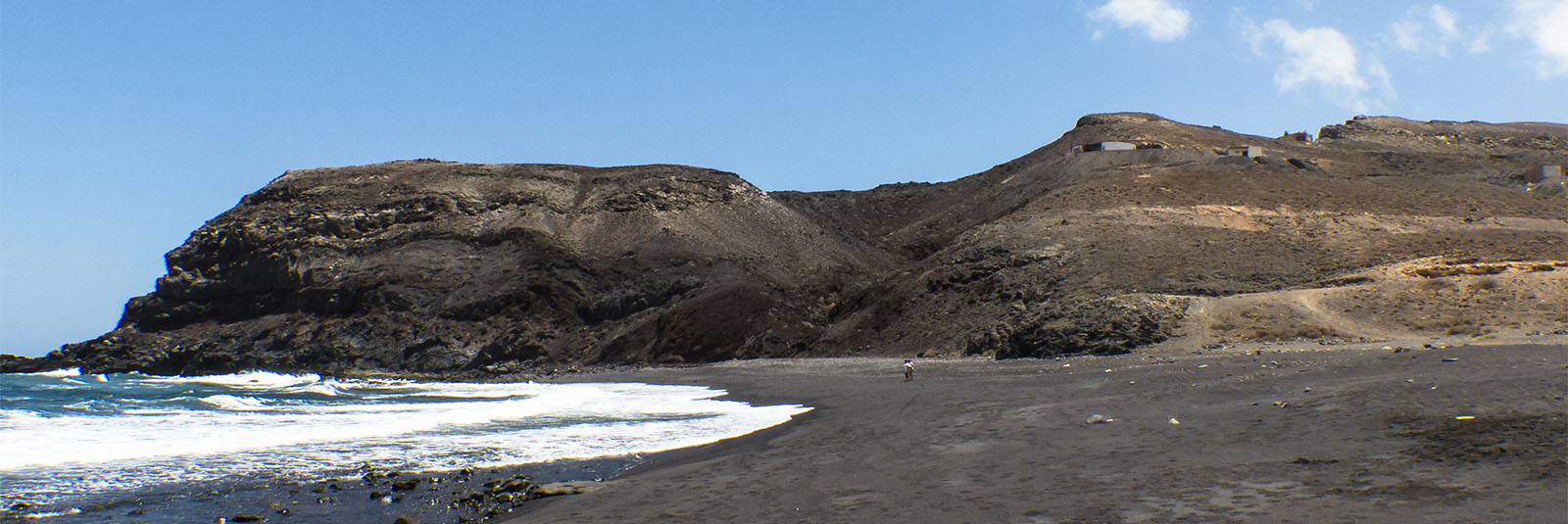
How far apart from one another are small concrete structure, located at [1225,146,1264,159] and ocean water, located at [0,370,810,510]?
44571 millimetres

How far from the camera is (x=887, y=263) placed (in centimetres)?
6181

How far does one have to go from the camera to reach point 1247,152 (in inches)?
2355

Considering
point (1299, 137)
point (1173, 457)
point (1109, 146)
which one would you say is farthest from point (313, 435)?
point (1299, 137)

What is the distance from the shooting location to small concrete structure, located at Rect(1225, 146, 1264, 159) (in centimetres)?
5850

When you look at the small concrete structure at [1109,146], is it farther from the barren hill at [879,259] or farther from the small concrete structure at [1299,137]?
the small concrete structure at [1299,137]

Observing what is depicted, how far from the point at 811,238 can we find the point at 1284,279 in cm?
3187

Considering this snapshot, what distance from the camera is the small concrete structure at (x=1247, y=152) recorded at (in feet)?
192

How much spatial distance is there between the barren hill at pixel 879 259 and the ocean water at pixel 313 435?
16.4m

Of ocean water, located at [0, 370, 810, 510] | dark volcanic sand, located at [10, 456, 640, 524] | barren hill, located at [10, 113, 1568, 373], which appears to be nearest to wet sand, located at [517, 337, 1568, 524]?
dark volcanic sand, located at [10, 456, 640, 524]

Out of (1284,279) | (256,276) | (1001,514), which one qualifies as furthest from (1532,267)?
(256,276)

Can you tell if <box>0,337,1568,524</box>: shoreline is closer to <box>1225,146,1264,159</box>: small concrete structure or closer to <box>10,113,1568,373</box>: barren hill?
<box>10,113,1568,373</box>: barren hill

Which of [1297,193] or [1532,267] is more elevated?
[1297,193]

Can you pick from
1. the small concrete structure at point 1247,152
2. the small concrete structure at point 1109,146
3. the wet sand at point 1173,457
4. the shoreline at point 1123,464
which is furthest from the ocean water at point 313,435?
the small concrete structure at point 1109,146

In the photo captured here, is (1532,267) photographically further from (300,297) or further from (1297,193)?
(300,297)
